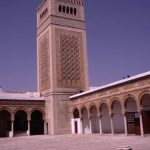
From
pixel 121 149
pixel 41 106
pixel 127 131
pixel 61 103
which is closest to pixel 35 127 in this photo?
pixel 41 106

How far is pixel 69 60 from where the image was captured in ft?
75.4

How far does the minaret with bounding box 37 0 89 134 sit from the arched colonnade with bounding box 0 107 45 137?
2.06 m

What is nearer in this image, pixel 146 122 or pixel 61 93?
pixel 146 122

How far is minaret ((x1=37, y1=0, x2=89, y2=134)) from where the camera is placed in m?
21.5

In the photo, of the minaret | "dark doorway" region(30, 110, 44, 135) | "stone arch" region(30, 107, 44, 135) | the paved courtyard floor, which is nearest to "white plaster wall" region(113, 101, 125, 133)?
the minaret

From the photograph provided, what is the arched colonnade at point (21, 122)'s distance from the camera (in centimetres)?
2161

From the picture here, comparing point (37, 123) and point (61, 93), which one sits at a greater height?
point (61, 93)

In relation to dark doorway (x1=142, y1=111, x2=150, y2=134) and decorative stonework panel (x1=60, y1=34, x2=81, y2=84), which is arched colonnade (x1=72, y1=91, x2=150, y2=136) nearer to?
dark doorway (x1=142, y1=111, x2=150, y2=134)

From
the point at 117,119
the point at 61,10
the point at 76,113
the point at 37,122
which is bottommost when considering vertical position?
the point at 37,122

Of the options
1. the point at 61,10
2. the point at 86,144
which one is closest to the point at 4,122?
the point at 61,10

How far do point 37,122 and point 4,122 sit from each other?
3660 millimetres

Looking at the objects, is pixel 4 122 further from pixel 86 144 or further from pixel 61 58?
pixel 86 144

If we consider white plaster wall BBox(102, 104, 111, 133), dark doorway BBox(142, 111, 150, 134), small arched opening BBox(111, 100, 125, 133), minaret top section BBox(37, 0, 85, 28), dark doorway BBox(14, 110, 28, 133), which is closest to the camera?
dark doorway BBox(142, 111, 150, 134)

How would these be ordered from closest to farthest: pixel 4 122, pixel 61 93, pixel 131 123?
pixel 131 123, pixel 61 93, pixel 4 122
